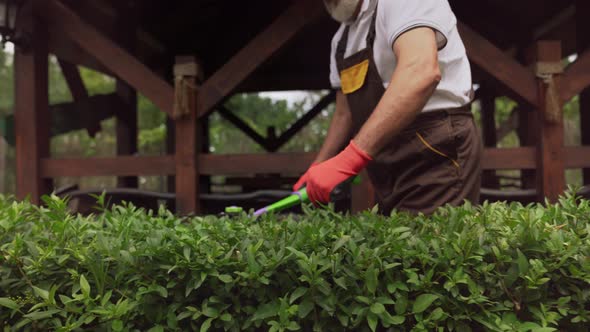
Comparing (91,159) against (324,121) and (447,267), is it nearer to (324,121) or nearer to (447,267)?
(447,267)

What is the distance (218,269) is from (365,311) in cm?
42

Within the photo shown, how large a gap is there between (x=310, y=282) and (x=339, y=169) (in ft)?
2.51

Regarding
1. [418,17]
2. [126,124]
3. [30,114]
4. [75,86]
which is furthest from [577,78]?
[126,124]

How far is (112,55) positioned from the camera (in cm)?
426

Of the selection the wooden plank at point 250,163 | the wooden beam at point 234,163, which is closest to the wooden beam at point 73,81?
the wooden beam at point 234,163

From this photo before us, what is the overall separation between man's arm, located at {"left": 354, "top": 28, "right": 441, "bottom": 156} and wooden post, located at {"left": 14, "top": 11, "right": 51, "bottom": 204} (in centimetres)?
342

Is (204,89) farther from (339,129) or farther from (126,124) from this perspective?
(126,124)

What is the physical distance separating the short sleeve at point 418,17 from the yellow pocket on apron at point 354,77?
0.31 m

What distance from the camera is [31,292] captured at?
58.6 inches

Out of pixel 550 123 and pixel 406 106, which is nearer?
pixel 406 106

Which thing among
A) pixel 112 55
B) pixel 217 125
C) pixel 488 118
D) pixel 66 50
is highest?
pixel 217 125

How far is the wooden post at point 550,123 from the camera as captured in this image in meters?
3.83

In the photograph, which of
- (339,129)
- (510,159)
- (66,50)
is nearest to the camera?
(339,129)

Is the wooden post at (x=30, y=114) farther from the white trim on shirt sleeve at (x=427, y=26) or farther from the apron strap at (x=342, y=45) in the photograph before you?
the white trim on shirt sleeve at (x=427, y=26)
